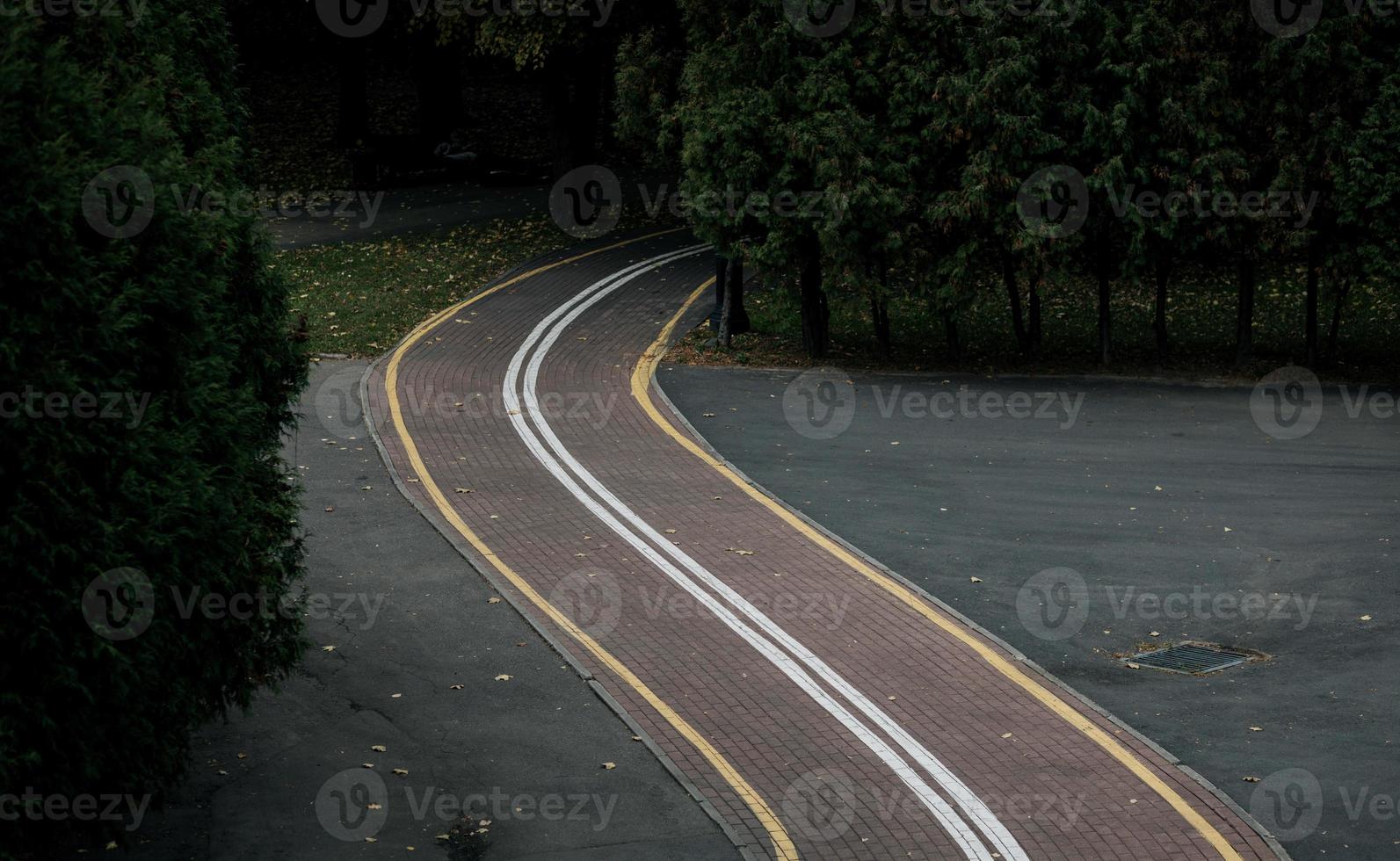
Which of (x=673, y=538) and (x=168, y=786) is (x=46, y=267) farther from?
(x=673, y=538)

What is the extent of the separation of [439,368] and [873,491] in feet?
28.4

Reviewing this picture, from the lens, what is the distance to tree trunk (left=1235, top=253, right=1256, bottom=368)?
79.0 ft

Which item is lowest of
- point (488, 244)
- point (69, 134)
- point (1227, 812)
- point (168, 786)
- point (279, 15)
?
point (1227, 812)

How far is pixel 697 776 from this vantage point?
1160cm

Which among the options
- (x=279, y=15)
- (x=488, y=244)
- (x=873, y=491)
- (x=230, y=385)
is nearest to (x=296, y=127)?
(x=279, y=15)
